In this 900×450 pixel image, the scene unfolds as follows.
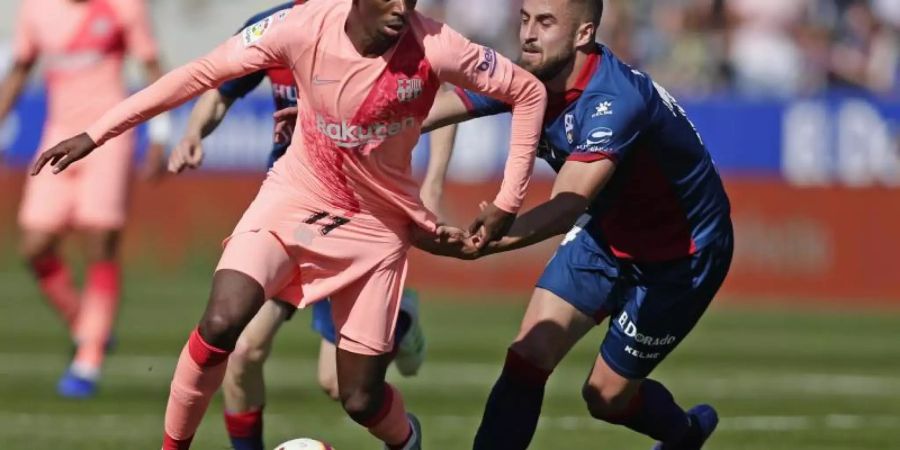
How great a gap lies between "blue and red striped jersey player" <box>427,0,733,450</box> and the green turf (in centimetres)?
173

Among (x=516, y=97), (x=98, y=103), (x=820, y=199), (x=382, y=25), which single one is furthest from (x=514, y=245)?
(x=820, y=199)

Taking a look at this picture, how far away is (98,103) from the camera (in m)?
12.5

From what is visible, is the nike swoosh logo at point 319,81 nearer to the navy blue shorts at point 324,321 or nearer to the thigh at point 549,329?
the thigh at point 549,329

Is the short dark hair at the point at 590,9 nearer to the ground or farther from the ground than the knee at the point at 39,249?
farther from the ground

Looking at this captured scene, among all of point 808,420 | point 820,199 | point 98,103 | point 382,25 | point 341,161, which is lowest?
point 820,199

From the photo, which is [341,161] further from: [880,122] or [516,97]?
[880,122]

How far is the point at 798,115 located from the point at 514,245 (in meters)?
13.5

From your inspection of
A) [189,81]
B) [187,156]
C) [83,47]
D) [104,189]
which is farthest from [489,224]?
[83,47]

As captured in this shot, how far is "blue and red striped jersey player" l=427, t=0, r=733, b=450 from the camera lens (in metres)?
7.62

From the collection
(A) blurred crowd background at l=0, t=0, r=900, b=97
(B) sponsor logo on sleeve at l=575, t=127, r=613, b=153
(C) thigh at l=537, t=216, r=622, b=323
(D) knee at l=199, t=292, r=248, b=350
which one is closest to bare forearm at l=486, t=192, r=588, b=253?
(B) sponsor logo on sleeve at l=575, t=127, r=613, b=153

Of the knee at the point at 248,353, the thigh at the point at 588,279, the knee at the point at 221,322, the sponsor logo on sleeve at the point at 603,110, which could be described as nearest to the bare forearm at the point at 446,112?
the sponsor logo on sleeve at the point at 603,110

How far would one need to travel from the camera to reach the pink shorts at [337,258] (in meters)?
7.46

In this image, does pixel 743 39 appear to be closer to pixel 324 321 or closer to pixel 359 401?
pixel 324 321

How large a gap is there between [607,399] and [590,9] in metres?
1.84
